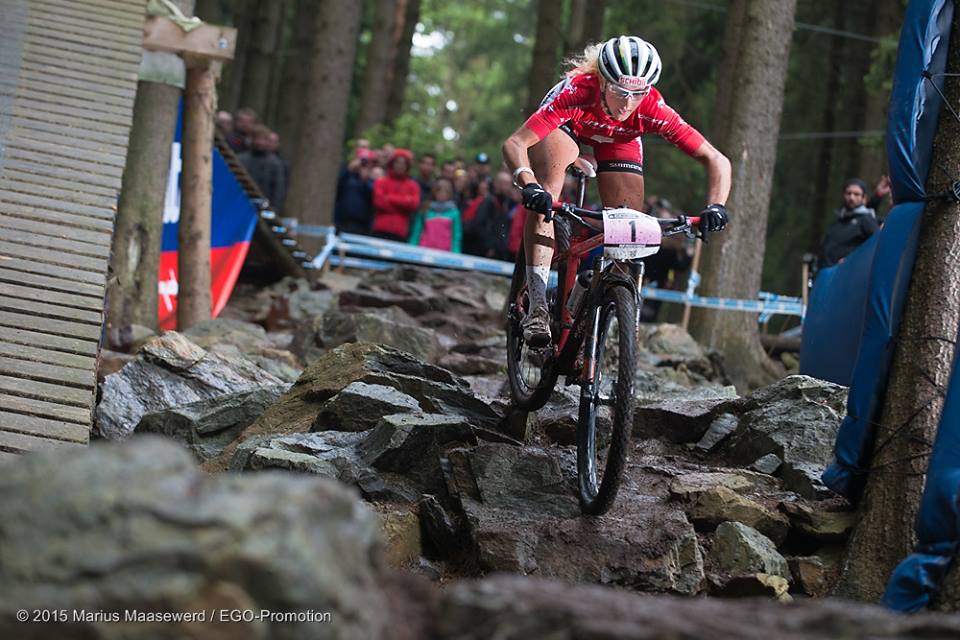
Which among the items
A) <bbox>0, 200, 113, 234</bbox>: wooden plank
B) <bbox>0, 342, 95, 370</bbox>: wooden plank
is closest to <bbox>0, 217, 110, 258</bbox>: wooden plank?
<bbox>0, 200, 113, 234</bbox>: wooden plank

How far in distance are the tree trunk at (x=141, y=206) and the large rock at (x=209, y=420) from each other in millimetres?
3653

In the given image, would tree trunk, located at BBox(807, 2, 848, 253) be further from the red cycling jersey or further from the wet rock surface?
the red cycling jersey

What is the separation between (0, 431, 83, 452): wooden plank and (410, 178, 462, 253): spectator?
36.8 feet

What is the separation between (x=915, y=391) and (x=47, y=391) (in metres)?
4.02

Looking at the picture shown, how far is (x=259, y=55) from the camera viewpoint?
23906 mm

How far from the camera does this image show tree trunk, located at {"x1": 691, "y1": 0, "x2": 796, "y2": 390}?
1377 cm

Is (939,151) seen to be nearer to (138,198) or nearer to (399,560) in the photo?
(399,560)

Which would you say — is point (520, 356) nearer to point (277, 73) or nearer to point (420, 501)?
point (420, 501)

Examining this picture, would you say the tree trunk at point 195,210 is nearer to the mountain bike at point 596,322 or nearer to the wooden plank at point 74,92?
the wooden plank at point 74,92

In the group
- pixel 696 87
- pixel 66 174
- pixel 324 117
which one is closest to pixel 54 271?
pixel 66 174

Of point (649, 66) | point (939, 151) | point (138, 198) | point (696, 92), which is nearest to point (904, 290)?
point (939, 151)

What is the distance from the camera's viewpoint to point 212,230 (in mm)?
14406

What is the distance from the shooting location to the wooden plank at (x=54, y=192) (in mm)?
7805

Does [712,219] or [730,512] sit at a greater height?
[712,219]
